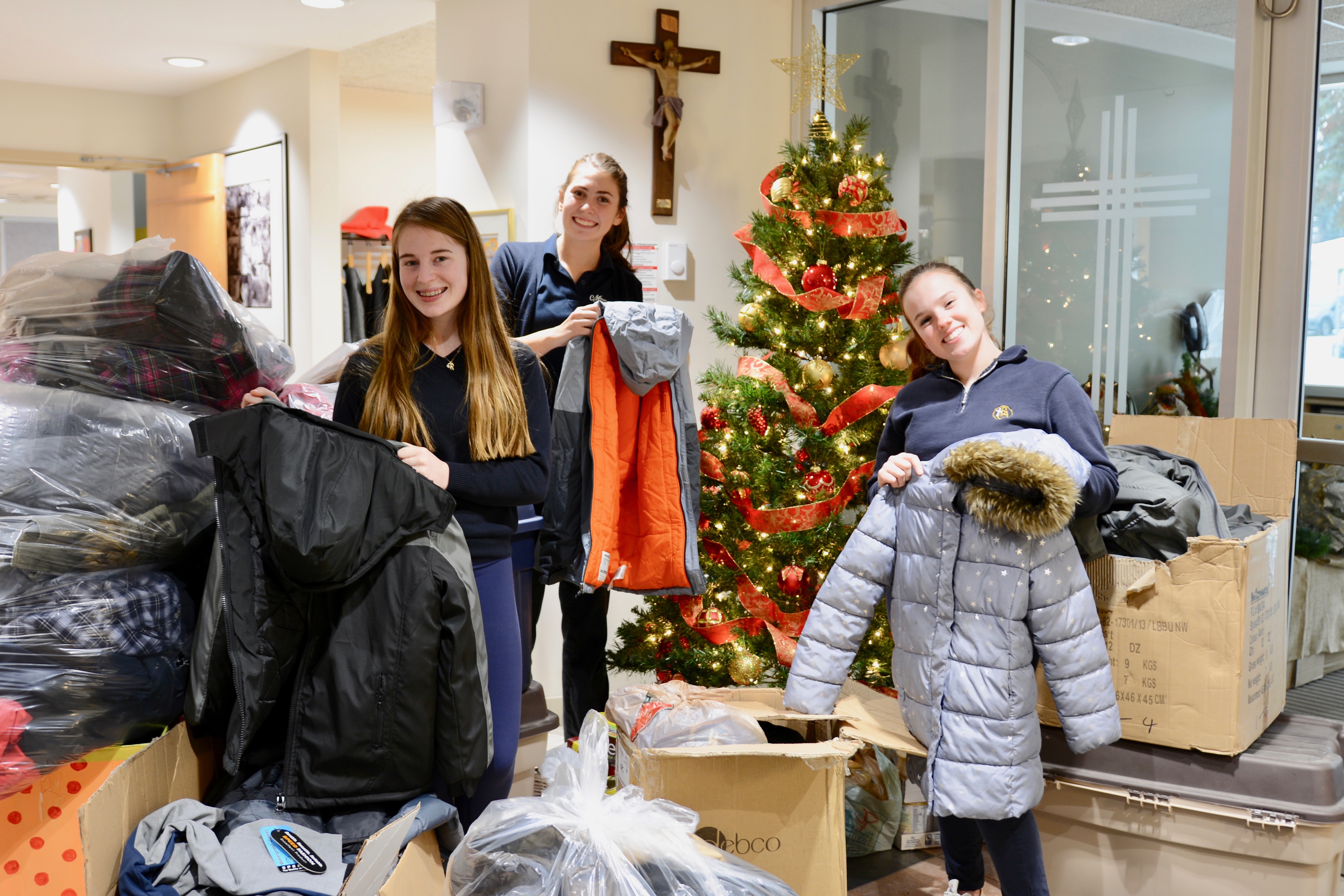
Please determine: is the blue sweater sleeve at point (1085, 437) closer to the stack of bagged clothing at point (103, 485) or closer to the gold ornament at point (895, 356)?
the gold ornament at point (895, 356)

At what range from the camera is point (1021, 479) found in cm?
175

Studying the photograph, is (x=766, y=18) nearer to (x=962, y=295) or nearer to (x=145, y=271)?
(x=962, y=295)

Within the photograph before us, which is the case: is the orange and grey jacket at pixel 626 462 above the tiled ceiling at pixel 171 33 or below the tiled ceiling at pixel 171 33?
below

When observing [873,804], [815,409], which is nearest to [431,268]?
[815,409]

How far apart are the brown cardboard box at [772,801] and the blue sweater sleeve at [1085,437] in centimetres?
58

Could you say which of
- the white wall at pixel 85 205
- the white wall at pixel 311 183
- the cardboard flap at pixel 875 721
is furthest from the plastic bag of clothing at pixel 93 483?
the white wall at pixel 85 205

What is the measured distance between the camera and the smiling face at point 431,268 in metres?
1.78

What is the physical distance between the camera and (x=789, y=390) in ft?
9.12

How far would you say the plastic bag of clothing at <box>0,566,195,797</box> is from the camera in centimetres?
143

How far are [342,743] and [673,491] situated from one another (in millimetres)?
1142

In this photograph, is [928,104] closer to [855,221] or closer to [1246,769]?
[855,221]

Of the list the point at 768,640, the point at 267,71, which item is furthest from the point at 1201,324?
the point at 267,71

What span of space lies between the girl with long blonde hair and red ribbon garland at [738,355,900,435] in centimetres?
106

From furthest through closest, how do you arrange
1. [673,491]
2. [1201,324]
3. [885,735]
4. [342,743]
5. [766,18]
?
1. [766,18]
2. [1201,324]
3. [673,491]
4. [885,735]
5. [342,743]
